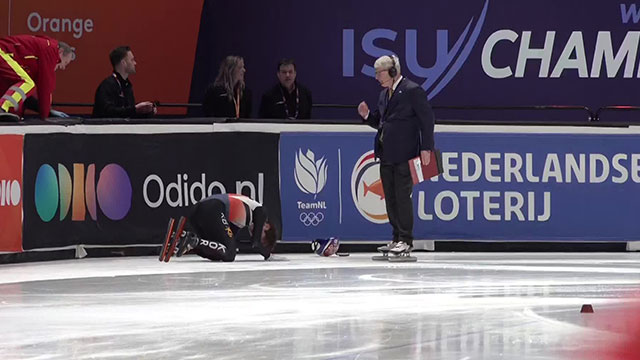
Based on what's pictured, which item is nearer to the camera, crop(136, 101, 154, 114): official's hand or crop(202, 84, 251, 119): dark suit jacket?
crop(136, 101, 154, 114): official's hand

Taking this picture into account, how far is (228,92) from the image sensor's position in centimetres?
1440

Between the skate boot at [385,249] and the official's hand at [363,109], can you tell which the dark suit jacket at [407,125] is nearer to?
the official's hand at [363,109]

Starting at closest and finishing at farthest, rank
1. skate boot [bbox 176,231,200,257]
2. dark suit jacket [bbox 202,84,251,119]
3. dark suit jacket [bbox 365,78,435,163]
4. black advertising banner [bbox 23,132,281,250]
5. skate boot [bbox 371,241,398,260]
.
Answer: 1. skate boot [bbox 176,231,200,257]
2. dark suit jacket [bbox 365,78,435,163]
3. skate boot [bbox 371,241,398,260]
4. black advertising banner [bbox 23,132,281,250]
5. dark suit jacket [bbox 202,84,251,119]

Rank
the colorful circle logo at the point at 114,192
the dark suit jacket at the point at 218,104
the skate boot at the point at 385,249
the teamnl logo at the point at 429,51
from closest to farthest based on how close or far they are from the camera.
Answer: the skate boot at the point at 385,249 → the colorful circle logo at the point at 114,192 → the dark suit jacket at the point at 218,104 → the teamnl logo at the point at 429,51

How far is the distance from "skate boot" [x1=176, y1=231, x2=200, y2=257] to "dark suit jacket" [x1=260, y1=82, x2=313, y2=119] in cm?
262

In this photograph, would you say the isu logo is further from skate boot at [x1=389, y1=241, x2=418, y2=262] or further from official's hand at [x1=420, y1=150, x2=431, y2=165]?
official's hand at [x1=420, y1=150, x2=431, y2=165]

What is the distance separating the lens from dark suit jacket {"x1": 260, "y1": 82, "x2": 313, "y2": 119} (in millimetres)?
15016

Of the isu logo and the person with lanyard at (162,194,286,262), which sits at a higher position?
the isu logo

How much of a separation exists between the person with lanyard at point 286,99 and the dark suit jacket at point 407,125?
2.13 metres

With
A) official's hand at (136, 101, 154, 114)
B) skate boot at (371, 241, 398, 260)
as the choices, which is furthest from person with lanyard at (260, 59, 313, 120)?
skate boot at (371, 241, 398, 260)

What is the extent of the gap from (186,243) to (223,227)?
14.7 inches

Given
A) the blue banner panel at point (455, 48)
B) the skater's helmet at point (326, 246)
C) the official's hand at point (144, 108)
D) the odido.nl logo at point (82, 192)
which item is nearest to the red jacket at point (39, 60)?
the odido.nl logo at point (82, 192)

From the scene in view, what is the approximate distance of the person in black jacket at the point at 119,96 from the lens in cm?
1423

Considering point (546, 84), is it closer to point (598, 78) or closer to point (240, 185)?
point (598, 78)
